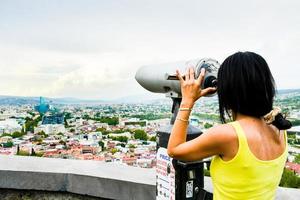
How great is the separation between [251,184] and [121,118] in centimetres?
401

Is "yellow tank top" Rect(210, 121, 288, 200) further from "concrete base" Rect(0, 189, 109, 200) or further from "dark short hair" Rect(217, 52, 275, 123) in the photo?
"concrete base" Rect(0, 189, 109, 200)

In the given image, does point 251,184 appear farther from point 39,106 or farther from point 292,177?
point 39,106

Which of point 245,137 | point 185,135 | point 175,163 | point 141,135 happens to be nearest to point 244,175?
point 245,137

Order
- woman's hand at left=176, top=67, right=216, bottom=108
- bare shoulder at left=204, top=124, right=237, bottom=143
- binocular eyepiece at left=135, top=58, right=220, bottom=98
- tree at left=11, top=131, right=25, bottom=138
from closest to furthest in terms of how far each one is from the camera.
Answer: bare shoulder at left=204, top=124, right=237, bottom=143, woman's hand at left=176, top=67, right=216, bottom=108, binocular eyepiece at left=135, top=58, right=220, bottom=98, tree at left=11, top=131, right=25, bottom=138

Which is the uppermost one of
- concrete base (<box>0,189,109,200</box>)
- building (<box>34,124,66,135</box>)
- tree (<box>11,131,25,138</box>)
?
building (<box>34,124,66,135</box>)

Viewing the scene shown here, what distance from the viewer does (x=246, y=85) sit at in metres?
1.27

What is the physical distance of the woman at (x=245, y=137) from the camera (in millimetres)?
1263

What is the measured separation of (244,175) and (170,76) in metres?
0.56

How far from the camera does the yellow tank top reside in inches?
49.4

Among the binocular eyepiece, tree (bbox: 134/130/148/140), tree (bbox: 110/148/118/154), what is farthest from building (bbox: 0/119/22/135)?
the binocular eyepiece

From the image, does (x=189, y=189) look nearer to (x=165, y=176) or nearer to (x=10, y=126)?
(x=165, y=176)

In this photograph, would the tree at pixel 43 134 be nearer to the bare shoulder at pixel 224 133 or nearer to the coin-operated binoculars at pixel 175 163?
the coin-operated binoculars at pixel 175 163

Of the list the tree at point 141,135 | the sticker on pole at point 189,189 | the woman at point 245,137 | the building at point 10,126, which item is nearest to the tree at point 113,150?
the tree at point 141,135

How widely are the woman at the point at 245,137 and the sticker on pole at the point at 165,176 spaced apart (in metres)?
0.42
